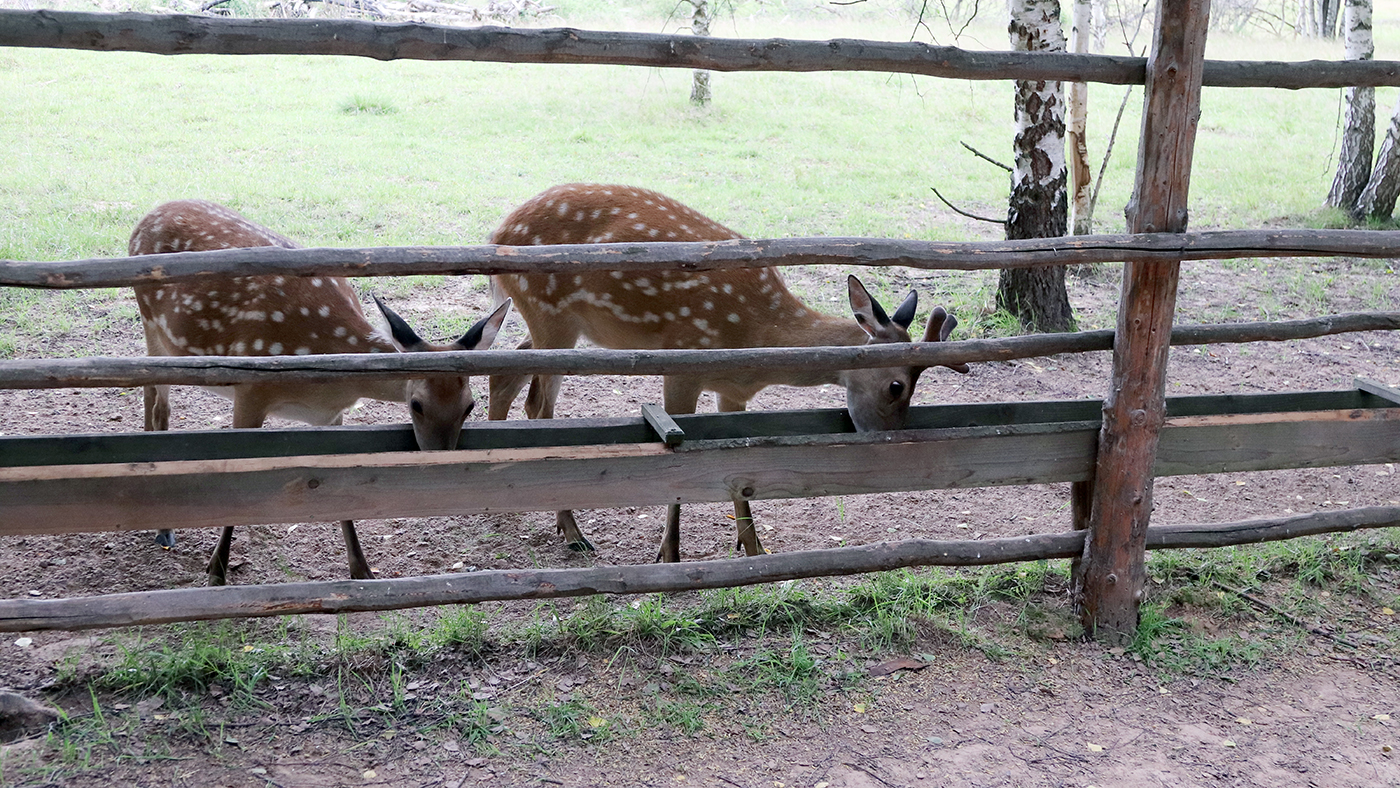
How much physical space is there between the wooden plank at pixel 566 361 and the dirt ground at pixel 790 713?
0.99 meters

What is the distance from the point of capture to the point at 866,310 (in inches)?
183

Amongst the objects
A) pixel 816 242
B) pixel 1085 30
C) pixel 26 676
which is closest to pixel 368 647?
pixel 26 676

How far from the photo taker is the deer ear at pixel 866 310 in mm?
4535

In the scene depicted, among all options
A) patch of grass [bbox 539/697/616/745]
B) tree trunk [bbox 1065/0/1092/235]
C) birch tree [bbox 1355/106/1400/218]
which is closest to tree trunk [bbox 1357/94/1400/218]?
birch tree [bbox 1355/106/1400/218]

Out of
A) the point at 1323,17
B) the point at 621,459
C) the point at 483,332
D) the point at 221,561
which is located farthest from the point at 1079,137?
the point at 1323,17

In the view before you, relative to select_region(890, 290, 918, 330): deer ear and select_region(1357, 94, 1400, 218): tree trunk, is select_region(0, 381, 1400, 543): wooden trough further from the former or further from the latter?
select_region(1357, 94, 1400, 218): tree trunk

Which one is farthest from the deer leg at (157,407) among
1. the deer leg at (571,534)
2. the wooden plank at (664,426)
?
the wooden plank at (664,426)

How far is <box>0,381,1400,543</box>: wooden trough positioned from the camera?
10.3 ft

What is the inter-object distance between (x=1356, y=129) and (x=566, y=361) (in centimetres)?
1035

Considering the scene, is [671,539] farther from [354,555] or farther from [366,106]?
[366,106]

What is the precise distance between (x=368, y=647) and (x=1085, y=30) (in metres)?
6.91

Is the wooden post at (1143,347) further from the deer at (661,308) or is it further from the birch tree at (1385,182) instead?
the birch tree at (1385,182)

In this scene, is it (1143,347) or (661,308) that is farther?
(661,308)

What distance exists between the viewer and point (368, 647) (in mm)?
3576
